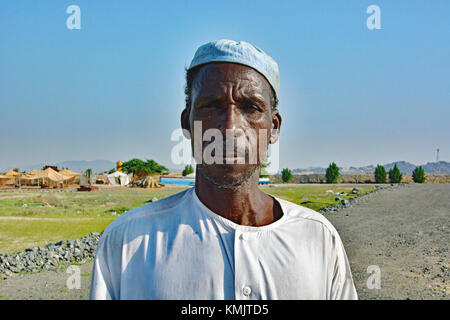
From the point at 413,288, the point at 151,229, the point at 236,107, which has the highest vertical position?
the point at 236,107

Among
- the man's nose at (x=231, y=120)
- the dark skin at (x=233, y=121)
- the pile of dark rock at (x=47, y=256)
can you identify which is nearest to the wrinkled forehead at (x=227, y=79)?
the dark skin at (x=233, y=121)

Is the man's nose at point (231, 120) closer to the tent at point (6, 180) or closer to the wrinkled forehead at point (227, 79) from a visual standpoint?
the wrinkled forehead at point (227, 79)

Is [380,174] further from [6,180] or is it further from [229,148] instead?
[229,148]

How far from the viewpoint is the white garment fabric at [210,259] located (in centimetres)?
194

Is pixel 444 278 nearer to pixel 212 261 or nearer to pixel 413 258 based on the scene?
pixel 413 258

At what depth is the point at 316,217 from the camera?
7.58ft

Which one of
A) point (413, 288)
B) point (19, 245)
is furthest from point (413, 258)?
point (19, 245)

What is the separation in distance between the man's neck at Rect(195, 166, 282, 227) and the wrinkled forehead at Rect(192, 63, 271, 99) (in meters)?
0.48

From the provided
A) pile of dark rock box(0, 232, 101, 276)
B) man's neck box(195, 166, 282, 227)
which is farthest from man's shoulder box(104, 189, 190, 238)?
pile of dark rock box(0, 232, 101, 276)

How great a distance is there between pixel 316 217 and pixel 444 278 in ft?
40.7

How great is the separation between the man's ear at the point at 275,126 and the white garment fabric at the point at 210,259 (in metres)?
0.49

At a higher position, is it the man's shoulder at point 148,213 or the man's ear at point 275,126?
the man's ear at point 275,126

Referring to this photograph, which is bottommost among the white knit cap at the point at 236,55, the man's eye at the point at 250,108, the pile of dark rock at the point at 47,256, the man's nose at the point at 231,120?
the pile of dark rock at the point at 47,256

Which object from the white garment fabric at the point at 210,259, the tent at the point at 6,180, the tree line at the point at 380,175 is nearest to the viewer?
the white garment fabric at the point at 210,259
